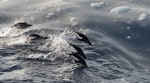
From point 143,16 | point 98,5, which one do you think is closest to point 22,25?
point 98,5

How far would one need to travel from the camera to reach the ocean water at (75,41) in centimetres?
571

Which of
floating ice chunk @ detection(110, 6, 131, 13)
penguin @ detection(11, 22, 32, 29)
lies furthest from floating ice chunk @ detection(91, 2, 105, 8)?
penguin @ detection(11, 22, 32, 29)

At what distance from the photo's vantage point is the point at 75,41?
7074mm

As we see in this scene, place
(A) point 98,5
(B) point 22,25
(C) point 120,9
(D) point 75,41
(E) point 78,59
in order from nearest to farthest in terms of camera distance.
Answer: (E) point 78,59 < (D) point 75,41 < (B) point 22,25 < (C) point 120,9 < (A) point 98,5

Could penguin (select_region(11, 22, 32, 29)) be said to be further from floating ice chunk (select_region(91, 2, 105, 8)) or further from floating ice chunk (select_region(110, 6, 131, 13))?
floating ice chunk (select_region(110, 6, 131, 13))

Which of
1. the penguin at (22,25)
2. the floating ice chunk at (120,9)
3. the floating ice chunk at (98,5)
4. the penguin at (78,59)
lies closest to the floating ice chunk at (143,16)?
the floating ice chunk at (120,9)

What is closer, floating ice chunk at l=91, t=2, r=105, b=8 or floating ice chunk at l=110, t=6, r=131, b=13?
floating ice chunk at l=110, t=6, r=131, b=13

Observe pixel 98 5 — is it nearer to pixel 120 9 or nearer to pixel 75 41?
pixel 120 9

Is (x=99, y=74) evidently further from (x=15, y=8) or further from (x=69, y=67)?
(x=15, y=8)

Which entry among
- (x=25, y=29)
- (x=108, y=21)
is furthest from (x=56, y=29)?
(x=108, y=21)

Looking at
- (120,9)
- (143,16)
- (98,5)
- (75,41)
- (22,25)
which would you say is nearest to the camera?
(75,41)

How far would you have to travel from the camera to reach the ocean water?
18.7ft

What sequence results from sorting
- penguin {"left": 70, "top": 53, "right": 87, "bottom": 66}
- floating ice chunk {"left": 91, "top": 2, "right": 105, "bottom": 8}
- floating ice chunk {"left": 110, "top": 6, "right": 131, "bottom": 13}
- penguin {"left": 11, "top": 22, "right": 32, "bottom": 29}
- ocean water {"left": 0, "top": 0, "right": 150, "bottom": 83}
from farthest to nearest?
1. floating ice chunk {"left": 91, "top": 2, "right": 105, "bottom": 8}
2. floating ice chunk {"left": 110, "top": 6, "right": 131, "bottom": 13}
3. penguin {"left": 11, "top": 22, "right": 32, "bottom": 29}
4. penguin {"left": 70, "top": 53, "right": 87, "bottom": 66}
5. ocean water {"left": 0, "top": 0, "right": 150, "bottom": 83}

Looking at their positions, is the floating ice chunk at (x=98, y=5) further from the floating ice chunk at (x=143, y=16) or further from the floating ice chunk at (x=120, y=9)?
the floating ice chunk at (x=143, y=16)
